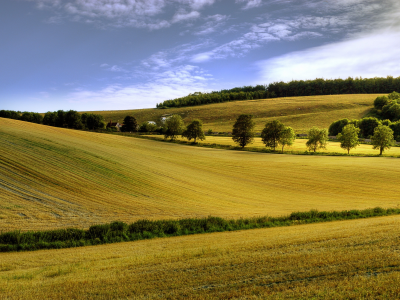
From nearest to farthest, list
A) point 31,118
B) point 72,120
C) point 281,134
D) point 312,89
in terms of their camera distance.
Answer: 1. point 281,134
2. point 72,120
3. point 31,118
4. point 312,89

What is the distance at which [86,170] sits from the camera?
90.6 feet

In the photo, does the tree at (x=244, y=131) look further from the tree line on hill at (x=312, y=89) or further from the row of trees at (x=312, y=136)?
the tree line on hill at (x=312, y=89)

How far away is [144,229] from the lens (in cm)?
1467

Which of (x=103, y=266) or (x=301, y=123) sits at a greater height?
(x=301, y=123)

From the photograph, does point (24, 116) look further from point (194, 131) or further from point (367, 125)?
point (367, 125)

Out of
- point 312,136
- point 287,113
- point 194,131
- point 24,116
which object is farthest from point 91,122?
point 287,113

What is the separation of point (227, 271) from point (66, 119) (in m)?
101

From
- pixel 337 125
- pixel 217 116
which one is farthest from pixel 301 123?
pixel 217 116

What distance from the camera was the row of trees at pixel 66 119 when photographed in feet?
312

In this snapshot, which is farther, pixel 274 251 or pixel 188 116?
pixel 188 116

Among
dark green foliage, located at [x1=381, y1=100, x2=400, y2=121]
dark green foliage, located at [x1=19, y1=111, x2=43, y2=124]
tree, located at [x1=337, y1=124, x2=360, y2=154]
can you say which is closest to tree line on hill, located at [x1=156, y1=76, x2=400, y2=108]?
dark green foliage, located at [x1=381, y1=100, x2=400, y2=121]

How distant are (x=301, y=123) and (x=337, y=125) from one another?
539 inches

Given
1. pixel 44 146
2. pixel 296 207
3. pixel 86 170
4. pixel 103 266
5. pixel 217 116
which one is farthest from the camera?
pixel 217 116

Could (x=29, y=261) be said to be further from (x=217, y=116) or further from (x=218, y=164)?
(x=217, y=116)
